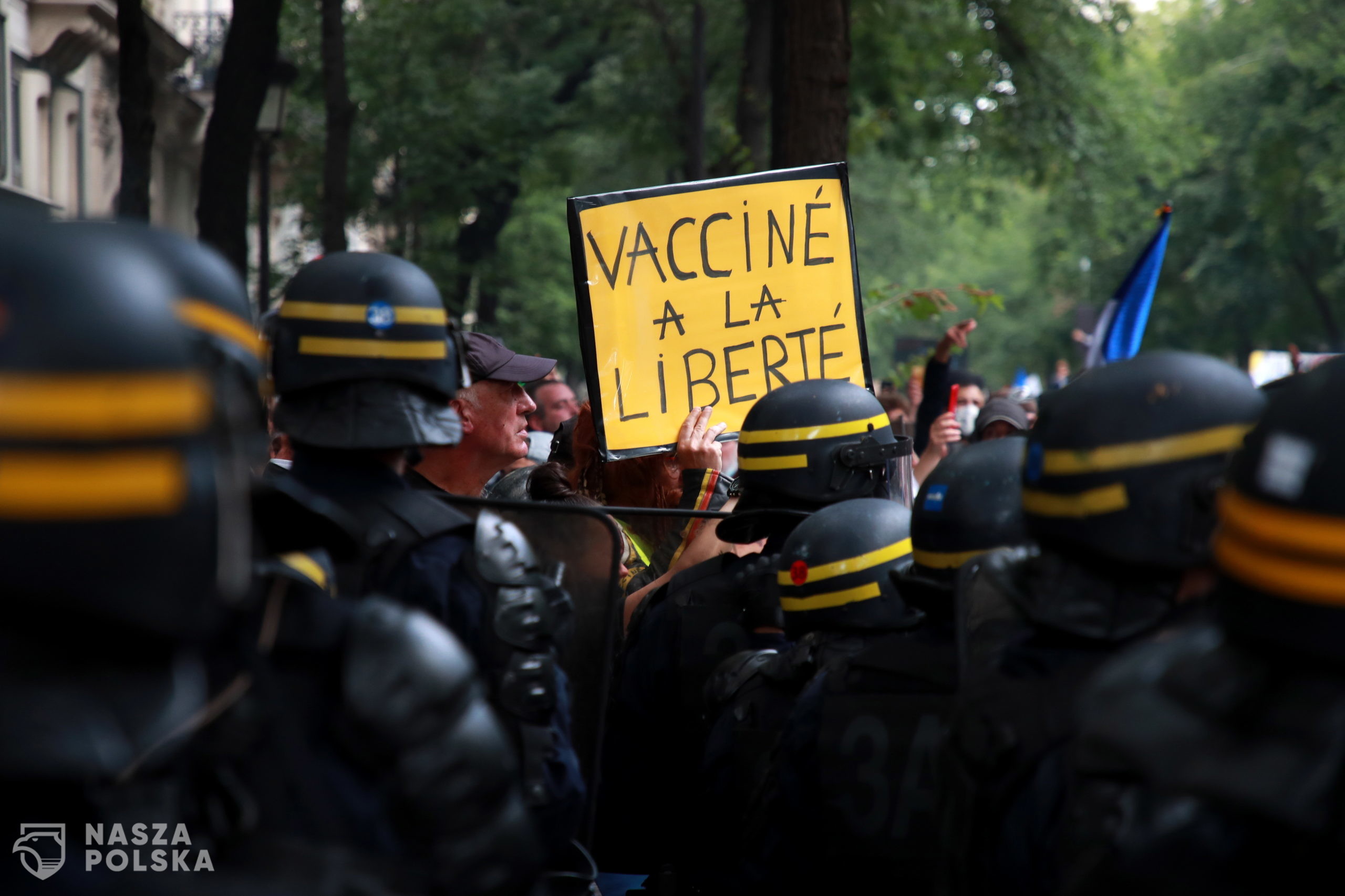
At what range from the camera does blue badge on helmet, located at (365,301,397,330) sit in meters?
2.65

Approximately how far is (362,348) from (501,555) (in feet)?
1.57

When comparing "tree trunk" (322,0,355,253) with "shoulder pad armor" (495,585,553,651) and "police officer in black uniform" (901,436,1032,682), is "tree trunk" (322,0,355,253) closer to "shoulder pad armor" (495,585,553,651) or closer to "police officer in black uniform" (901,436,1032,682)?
→ "police officer in black uniform" (901,436,1032,682)

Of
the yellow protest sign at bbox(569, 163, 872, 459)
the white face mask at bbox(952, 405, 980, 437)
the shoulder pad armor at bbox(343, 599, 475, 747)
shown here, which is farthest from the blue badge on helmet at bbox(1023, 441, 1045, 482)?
Answer: the white face mask at bbox(952, 405, 980, 437)

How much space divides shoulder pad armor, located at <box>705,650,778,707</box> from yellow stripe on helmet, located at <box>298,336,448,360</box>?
1.17m

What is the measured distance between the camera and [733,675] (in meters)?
3.42

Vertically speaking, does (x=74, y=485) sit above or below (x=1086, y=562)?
above

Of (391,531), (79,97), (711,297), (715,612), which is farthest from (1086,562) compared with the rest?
(79,97)

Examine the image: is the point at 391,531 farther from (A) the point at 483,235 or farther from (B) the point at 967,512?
(A) the point at 483,235

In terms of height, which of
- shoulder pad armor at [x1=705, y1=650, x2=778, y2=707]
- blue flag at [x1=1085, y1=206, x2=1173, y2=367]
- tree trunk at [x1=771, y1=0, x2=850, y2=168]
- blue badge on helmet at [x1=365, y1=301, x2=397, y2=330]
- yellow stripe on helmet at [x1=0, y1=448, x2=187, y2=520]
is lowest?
shoulder pad armor at [x1=705, y1=650, x2=778, y2=707]

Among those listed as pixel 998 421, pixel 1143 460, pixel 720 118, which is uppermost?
pixel 720 118

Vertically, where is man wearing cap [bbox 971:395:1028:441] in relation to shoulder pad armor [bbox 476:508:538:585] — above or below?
above

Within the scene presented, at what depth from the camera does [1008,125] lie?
61.3ft

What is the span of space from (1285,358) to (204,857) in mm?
16049

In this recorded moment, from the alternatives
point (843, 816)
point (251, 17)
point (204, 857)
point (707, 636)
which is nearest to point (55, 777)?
point (204, 857)
